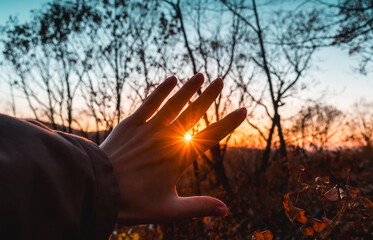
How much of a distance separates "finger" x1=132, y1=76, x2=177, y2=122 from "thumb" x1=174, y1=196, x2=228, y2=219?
455mm

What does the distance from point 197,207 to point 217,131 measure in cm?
38

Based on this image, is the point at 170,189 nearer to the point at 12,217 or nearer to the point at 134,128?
the point at 134,128

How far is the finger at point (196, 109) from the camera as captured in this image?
1083mm

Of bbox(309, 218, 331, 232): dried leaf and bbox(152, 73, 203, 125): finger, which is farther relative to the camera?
bbox(152, 73, 203, 125): finger

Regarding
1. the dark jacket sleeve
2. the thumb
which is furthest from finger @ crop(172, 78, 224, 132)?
the dark jacket sleeve

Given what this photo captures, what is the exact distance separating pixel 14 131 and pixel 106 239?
1.38 ft

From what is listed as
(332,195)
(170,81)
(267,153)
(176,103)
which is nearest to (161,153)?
(176,103)

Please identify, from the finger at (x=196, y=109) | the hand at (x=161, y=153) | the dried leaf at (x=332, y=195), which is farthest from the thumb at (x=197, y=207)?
the dried leaf at (x=332, y=195)

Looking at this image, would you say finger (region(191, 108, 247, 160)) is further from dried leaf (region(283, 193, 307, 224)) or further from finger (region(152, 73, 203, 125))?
dried leaf (region(283, 193, 307, 224))

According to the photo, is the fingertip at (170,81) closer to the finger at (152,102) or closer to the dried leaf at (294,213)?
the finger at (152,102)

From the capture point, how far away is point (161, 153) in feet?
3.16

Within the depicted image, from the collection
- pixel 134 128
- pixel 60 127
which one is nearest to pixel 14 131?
pixel 134 128

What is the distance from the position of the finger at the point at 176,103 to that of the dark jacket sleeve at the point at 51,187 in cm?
40

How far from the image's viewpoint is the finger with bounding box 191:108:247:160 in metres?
1.06
